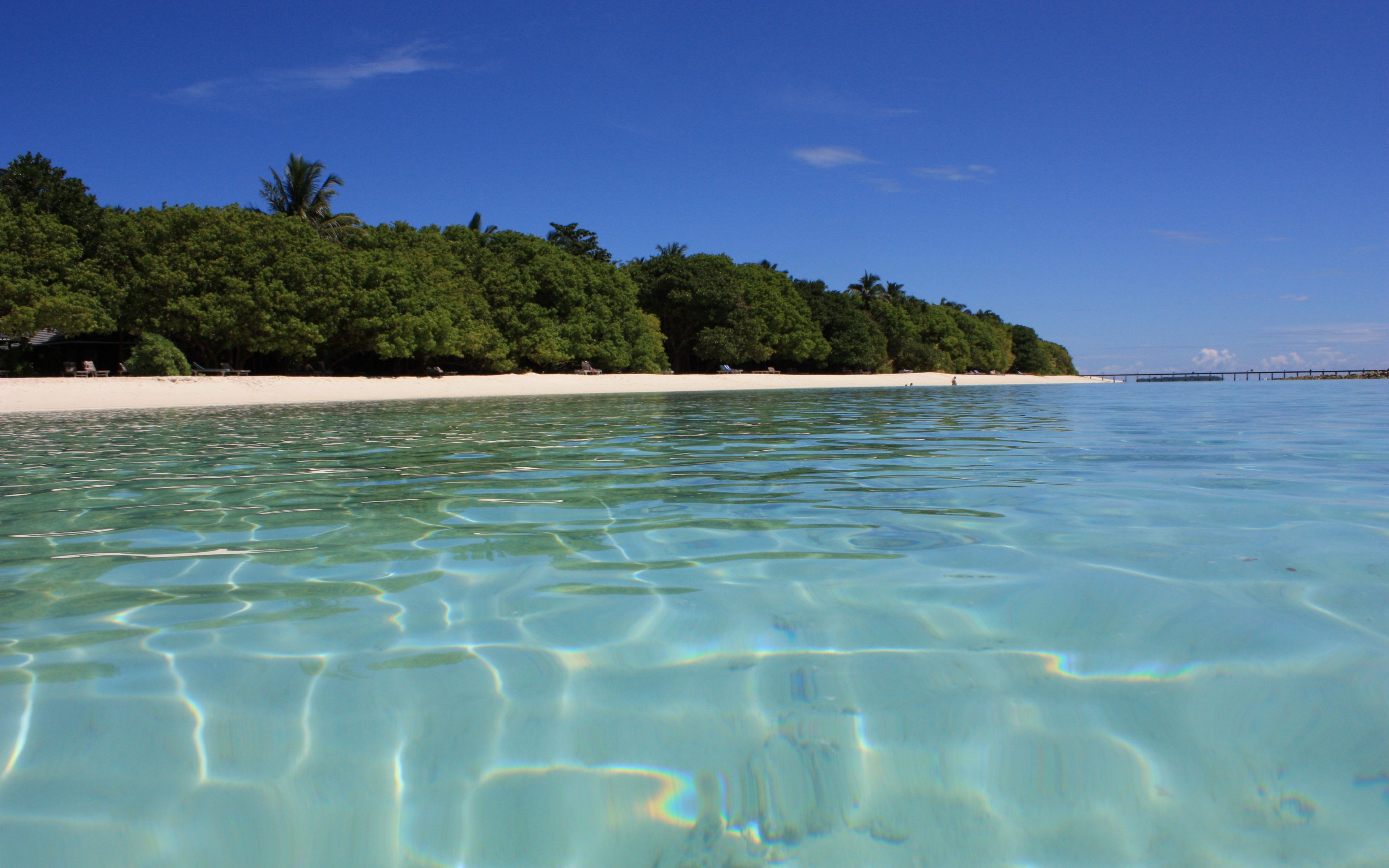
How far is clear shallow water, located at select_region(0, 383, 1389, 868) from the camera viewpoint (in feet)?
5.85

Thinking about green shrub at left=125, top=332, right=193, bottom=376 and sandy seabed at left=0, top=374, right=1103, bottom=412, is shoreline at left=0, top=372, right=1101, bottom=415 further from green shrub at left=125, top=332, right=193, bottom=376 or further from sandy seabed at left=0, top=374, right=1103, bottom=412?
green shrub at left=125, top=332, right=193, bottom=376

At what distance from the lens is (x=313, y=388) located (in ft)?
86.6

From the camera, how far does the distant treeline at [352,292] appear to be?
28906 mm

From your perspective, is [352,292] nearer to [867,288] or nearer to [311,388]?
[311,388]

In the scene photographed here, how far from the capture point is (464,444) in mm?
9531

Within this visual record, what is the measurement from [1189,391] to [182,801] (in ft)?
137

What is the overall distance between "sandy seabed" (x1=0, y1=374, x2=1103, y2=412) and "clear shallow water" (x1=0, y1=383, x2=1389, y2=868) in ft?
62.0

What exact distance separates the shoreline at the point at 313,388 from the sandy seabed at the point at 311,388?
4 centimetres

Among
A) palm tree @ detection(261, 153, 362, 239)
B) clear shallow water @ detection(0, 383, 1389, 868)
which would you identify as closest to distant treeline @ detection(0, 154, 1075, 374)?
palm tree @ detection(261, 153, 362, 239)

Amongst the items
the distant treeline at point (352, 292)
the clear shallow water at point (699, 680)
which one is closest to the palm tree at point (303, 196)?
the distant treeline at point (352, 292)

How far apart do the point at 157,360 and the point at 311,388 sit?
16.8 ft

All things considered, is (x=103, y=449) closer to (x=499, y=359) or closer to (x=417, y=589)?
(x=417, y=589)

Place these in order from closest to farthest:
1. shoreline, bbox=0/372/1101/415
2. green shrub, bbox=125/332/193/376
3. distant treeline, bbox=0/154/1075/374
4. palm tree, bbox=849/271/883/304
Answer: shoreline, bbox=0/372/1101/415, green shrub, bbox=125/332/193/376, distant treeline, bbox=0/154/1075/374, palm tree, bbox=849/271/883/304

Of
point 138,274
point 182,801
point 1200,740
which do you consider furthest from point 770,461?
point 138,274
